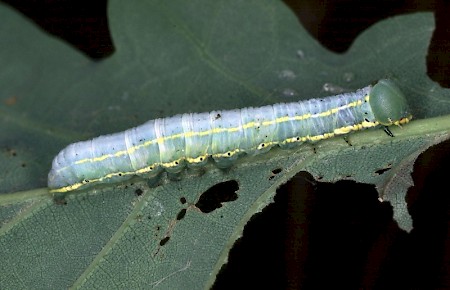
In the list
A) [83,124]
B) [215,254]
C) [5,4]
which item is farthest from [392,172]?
[5,4]

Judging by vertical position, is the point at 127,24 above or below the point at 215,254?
above

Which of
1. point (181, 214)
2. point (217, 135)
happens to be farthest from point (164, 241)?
A: point (217, 135)

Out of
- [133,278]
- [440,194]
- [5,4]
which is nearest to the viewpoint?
[133,278]

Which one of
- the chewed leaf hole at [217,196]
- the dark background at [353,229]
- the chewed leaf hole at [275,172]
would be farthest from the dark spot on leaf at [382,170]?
the chewed leaf hole at [217,196]

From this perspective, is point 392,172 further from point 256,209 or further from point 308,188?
point 256,209

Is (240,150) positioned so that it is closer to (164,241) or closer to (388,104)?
(164,241)

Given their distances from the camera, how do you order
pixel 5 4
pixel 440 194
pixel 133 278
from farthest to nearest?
pixel 5 4
pixel 440 194
pixel 133 278

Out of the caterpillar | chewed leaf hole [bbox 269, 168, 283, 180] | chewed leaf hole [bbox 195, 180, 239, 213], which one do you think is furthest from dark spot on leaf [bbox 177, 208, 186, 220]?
chewed leaf hole [bbox 269, 168, 283, 180]
